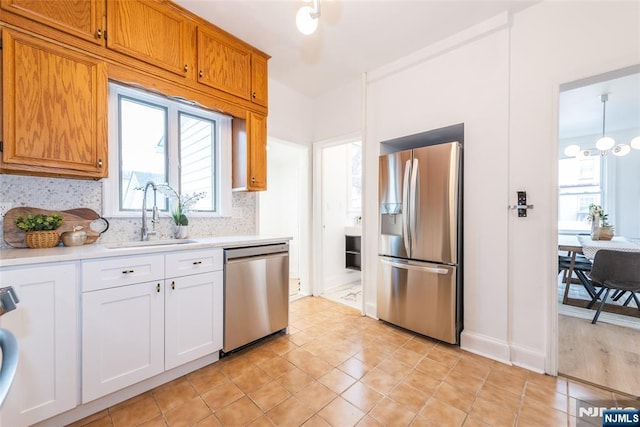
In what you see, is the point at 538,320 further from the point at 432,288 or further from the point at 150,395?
the point at 150,395

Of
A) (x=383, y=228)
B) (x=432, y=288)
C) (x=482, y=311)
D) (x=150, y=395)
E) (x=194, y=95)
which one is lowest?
(x=150, y=395)

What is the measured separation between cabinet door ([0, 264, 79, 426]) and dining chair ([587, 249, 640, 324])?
443cm

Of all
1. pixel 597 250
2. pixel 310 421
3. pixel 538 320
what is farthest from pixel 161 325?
pixel 597 250

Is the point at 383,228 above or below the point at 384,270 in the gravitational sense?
above

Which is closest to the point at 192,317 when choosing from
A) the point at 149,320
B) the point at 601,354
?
the point at 149,320

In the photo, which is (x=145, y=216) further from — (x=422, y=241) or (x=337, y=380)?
(x=422, y=241)

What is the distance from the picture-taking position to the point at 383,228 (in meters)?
2.82

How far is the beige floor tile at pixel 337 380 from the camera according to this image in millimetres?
1811

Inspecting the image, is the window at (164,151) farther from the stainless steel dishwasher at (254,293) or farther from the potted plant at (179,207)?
the stainless steel dishwasher at (254,293)

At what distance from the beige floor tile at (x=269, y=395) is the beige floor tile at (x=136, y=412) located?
0.57m

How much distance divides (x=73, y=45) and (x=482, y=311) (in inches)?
139

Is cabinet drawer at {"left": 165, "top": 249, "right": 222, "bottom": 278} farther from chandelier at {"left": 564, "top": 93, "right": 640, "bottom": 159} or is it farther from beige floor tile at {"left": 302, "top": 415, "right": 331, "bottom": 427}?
chandelier at {"left": 564, "top": 93, "right": 640, "bottom": 159}

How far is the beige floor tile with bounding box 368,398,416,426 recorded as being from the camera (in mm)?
1520

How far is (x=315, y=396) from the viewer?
173 centimetres
